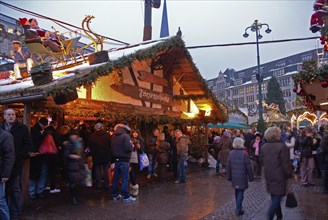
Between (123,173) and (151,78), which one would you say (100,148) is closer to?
(123,173)

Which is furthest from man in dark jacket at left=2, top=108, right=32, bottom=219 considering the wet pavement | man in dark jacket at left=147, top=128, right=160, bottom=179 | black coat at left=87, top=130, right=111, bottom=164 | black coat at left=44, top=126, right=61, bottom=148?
man in dark jacket at left=147, top=128, right=160, bottom=179

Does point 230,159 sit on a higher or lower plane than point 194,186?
higher

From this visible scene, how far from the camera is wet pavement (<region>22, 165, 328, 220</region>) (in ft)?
21.7

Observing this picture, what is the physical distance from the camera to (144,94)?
12.0 m

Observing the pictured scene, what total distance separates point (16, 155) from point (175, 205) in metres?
3.73

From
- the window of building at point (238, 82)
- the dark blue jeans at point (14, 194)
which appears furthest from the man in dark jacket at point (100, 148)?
the window of building at point (238, 82)

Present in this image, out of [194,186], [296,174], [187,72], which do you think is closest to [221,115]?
[187,72]

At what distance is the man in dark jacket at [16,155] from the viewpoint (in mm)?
5781

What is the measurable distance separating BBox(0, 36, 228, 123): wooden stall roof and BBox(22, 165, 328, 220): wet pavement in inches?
100

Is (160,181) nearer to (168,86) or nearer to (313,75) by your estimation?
(168,86)

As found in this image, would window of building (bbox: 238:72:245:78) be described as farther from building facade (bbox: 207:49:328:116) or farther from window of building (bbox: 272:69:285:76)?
window of building (bbox: 272:69:285:76)

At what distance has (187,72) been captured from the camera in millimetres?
12938

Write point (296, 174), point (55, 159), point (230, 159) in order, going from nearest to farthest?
1. point (230, 159)
2. point (55, 159)
3. point (296, 174)

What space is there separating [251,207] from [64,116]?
6.46 metres
